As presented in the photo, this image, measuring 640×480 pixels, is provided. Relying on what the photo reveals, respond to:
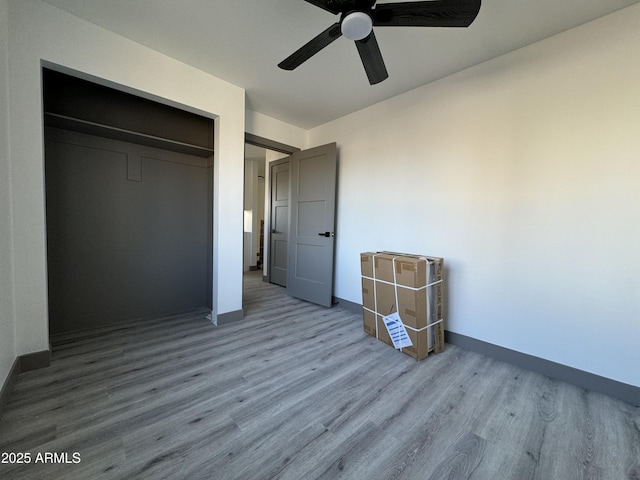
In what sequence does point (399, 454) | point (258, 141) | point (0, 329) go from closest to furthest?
point (399, 454), point (0, 329), point (258, 141)

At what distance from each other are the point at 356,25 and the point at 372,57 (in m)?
0.33

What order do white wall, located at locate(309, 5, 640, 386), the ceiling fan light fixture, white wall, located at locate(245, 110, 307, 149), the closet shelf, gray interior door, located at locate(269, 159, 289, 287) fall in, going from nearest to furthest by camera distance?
the ceiling fan light fixture
white wall, located at locate(309, 5, 640, 386)
the closet shelf
white wall, located at locate(245, 110, 307, 149)
gray interior door, located at locate(269, 159, 289, 287)

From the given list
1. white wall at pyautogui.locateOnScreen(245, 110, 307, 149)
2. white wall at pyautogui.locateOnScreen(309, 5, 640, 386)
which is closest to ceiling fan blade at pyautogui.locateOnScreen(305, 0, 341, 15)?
white wall at pyautogui.locateOnScreen(309, 5, 640, 386)

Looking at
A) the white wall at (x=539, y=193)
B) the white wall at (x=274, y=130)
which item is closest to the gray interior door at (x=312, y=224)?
the white wall at (x=274, y=130)

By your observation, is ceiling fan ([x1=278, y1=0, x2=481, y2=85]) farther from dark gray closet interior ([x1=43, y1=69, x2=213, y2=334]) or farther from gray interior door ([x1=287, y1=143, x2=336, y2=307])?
dark gray closet interior ([x1=43, y1=69, x2=213, y2=334])

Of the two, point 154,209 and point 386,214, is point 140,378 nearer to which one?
point 154,209

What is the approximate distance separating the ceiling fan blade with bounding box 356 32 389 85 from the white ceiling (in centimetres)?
45

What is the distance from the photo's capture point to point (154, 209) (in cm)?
287

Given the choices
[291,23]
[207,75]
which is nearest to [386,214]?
[291,23]

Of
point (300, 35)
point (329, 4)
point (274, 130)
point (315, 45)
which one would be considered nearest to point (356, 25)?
point (329, 4)

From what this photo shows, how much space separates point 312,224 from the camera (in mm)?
3670

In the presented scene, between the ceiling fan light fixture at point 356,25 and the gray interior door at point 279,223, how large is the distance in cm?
Result: 293

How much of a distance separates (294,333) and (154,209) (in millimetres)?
2169

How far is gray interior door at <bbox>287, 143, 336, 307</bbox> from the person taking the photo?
135 inches
